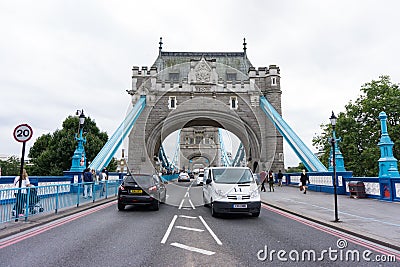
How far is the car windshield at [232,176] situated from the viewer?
8.17 m

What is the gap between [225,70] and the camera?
30.3 metres

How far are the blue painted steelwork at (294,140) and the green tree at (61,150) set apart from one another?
Answer: 19.0 meters

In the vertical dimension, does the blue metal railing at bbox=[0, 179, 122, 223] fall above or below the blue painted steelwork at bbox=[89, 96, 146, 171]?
below

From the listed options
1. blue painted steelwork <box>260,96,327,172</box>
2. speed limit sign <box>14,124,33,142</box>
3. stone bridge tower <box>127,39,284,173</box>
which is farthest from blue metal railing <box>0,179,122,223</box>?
stone bridge tower <box>127,39,284,173</box>

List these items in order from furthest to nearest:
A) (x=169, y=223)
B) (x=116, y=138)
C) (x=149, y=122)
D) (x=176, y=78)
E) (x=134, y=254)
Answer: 1. (x=176, y=78)
2. (x=149, y=122)
3. (x=116, y=138)
4. (x=169, y=223)
5. (x=134, y=254)

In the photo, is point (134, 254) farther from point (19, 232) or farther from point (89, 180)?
point (89, 180)

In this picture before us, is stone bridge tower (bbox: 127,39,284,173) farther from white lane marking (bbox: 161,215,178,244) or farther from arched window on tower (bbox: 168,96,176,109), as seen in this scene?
white lane marking (bbox: 161,215,178,244)

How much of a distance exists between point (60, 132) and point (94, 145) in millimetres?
3889

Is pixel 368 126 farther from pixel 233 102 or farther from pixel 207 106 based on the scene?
pixel 207 106

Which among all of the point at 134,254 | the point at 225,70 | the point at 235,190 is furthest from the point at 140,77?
the point at 134,254

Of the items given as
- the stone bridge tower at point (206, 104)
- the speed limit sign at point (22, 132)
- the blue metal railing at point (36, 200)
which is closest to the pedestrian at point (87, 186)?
the blue metal railing at point (36, 200)

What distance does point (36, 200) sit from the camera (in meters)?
7.65

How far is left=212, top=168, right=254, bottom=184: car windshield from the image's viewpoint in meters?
8.17

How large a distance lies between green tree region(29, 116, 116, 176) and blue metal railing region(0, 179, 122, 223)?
66.8 feet
